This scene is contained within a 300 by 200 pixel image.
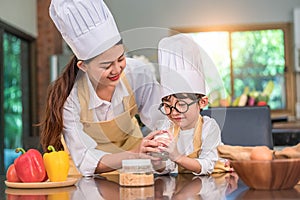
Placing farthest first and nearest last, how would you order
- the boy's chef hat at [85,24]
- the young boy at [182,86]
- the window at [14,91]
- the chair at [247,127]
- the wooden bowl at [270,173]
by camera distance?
1. the window at [14,91]
2. the chair at [247,127]
3. the boy's chef hat at [85,24]
4. the young boy at [182,86]
5. the wooden bowl at [270,173]

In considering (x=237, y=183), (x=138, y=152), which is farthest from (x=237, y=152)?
(x=138, y=152)

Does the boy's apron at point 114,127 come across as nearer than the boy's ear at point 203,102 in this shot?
No

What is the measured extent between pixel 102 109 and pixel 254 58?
565 cm

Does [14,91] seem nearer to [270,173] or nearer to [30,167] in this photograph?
[30,167]

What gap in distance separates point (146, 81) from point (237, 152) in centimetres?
31

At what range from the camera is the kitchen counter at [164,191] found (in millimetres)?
1382

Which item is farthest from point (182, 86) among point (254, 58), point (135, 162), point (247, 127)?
point (254, 58)

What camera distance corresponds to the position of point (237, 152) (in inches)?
59.0

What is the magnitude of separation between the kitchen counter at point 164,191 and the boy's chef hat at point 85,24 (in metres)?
0.36

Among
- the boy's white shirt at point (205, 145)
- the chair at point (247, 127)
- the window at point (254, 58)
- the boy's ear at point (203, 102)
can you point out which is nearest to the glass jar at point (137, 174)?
the boy's white shirt at point (205, 145)

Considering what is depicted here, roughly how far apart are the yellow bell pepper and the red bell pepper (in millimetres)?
18

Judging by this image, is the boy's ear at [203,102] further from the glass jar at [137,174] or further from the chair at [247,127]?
the chair at [247,127]

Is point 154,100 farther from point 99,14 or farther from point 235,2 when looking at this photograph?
point 235,2

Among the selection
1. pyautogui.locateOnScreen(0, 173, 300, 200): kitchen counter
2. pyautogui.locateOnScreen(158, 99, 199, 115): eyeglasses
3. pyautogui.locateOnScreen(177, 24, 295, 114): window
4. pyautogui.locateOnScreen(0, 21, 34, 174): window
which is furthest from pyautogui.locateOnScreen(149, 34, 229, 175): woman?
pyautogui.locateOnScreen(177, 24, 295, 114): window
